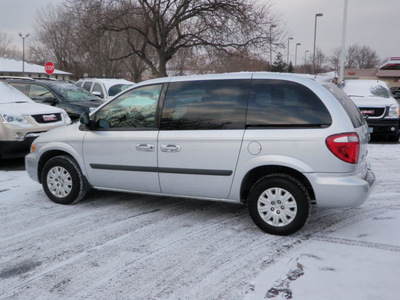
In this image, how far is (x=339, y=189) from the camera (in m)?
4.10

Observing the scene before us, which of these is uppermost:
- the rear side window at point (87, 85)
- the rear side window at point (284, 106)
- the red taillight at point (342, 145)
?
the rear side window at point (87, 85)

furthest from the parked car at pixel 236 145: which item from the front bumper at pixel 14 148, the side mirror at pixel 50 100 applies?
the side mirror at pixel 50 100

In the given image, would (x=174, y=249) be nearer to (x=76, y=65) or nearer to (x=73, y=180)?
(x=73, y=180)

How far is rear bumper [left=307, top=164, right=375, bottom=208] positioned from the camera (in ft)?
13.5

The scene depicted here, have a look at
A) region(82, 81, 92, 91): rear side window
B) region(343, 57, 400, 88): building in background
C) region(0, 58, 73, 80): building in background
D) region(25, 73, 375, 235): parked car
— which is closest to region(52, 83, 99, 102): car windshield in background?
region(82, 81, 92, 91): rear side window

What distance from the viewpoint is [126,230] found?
4.66 metres

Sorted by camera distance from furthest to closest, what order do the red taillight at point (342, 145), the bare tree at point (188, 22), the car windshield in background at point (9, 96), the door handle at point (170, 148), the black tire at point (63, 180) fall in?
the bare tree at point (188, 22) → the car windshield in background at point (9, 96) → the black tire at point (63, 180) → the door handle at point (170, 148) → the red taillight at point (342, 145)

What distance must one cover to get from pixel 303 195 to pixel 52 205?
3.39 metres

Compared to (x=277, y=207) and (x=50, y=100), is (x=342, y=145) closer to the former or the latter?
(x=277, y=207)

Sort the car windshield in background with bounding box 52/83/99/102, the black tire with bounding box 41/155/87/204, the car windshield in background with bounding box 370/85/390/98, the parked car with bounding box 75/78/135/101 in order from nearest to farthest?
the black tire with bounding box 41/155/87/204 < the car windshield in background with bounding box 52/83/99/102 < the car windshield in background with bounding box 370/85/390/98 < the parked car with bounding box 75/78/135/101

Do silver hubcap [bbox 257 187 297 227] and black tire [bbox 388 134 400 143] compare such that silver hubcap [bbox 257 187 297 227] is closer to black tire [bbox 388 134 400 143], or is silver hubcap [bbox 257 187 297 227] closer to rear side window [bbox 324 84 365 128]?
rear side window [bbox 324 84 365 128]

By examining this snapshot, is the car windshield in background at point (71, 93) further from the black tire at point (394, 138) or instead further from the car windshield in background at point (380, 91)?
the black tire at point (394, 138)

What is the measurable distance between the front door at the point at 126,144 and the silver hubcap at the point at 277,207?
1318mm

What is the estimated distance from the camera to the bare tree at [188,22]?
2156 cm
